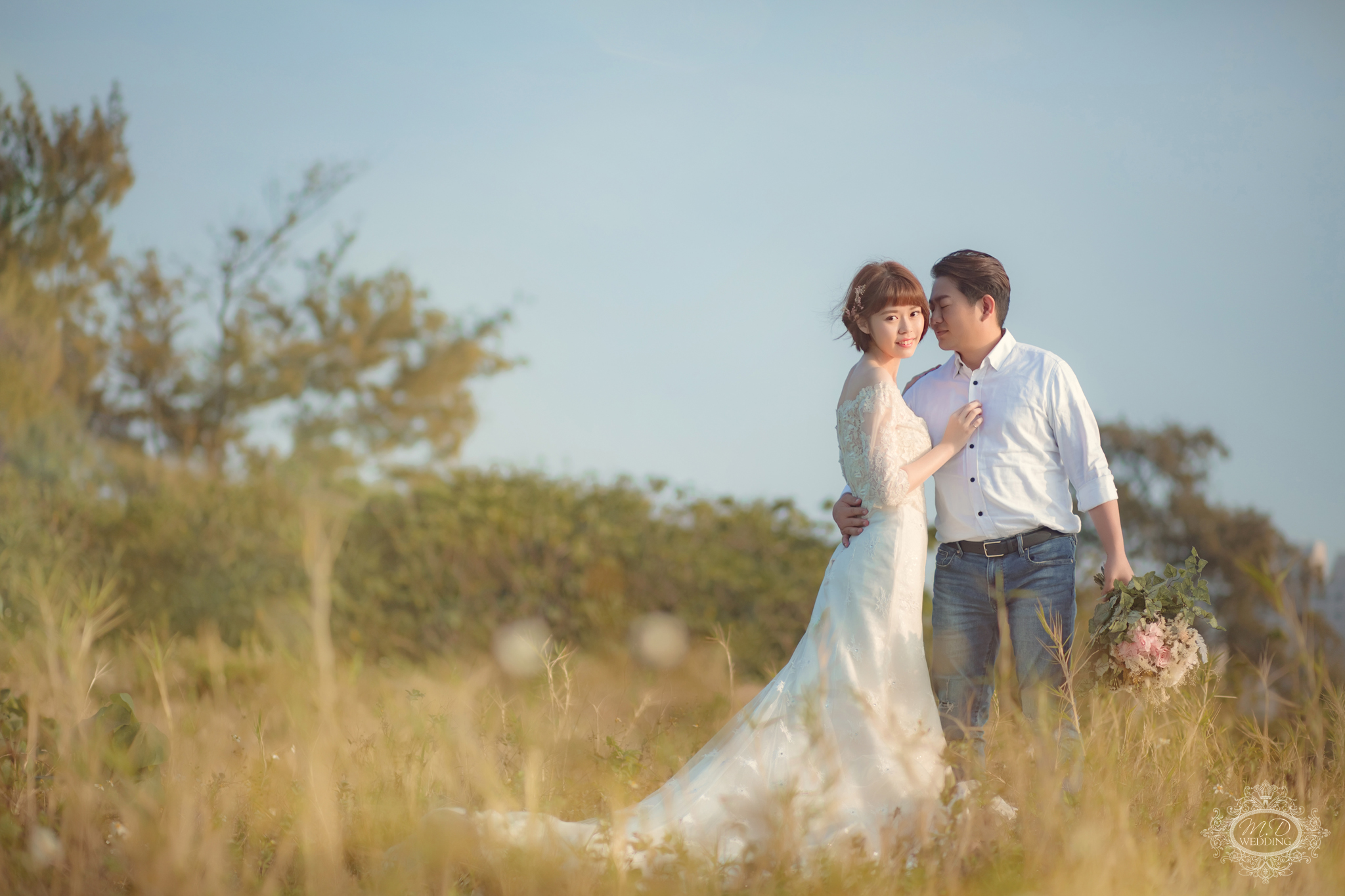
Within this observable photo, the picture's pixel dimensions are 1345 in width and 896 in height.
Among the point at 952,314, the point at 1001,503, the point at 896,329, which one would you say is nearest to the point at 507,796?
the point at 1001,503

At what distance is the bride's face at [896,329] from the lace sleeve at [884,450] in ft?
0.78

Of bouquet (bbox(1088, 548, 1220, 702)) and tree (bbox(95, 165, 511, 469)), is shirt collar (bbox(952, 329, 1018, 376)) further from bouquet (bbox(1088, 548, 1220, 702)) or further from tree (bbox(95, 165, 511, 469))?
tree (bbox(95, 165, 511, 469))

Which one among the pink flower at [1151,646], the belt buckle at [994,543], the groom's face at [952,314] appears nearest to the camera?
the pink flower at [1151,646]

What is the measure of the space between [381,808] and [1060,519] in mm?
2741

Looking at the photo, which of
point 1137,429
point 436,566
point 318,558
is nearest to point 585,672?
point 436,566

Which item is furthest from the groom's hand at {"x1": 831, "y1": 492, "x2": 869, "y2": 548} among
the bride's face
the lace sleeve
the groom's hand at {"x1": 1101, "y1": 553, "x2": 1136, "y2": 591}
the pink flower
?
the pink flower

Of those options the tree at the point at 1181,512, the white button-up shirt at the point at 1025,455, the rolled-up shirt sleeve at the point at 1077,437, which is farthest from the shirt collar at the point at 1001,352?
the tree at the point at 1181,512

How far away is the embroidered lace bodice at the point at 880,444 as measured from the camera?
143 inches

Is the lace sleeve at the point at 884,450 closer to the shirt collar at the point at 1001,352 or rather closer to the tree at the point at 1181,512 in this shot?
the shirt collar at the point at 1001,352

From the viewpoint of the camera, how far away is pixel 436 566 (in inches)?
338

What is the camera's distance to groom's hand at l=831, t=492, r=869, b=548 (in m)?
3.83

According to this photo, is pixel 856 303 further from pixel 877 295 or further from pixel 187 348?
pixel 187 348

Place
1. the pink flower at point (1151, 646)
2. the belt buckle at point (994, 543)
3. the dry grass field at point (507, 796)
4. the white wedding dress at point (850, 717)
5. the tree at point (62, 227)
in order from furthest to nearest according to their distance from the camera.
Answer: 1. the tree at point (62, 227)
2. the belt buckle at point (994, 543)
3. the pink flower at point (1151, 646)
4. the white wedding dress at point (850, 717)
5. the dry grass field at point (507, 796)

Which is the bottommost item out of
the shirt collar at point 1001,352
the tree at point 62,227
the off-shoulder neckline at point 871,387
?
the off-shoulder neckline at point 871,387
